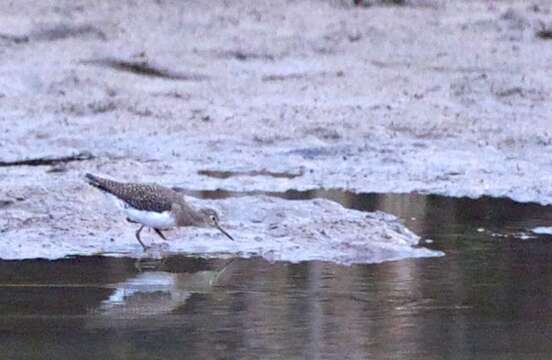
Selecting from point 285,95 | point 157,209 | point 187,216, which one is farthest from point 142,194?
point 285,95

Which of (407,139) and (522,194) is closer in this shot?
(522,194)

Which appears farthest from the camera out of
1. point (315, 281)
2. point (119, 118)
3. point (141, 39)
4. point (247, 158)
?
point (141, 39)

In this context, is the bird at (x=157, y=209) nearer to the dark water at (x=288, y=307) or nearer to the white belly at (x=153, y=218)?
the white belly at (x=153, y=218)

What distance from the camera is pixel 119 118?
48.6 feet

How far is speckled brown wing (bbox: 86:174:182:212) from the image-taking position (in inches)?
400

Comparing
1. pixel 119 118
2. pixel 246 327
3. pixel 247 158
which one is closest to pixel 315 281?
pixel 246 327

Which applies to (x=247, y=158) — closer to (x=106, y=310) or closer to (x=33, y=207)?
(x=33, y=207)

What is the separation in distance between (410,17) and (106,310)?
9488 mm

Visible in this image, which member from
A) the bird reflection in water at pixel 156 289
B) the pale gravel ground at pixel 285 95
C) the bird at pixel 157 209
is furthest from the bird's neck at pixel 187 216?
the pale gravel ground at pixel 285 95

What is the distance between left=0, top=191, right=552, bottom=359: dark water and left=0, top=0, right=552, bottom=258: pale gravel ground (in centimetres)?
176

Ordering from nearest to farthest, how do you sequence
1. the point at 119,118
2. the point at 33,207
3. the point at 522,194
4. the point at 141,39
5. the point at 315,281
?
the point at 315,281, the point at 33,207, the point at 522,194, the point at 119,118, the point at 141,39

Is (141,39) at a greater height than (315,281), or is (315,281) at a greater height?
(141,39)

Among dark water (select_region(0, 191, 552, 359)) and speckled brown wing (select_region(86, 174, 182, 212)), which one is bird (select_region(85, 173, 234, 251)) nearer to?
speckled brown wing (select_region(86, 174, 182, 212))

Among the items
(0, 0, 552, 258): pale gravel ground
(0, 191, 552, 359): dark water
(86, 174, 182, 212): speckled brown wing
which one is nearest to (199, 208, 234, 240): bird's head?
(86, 174, 182, 212): speckled brown wing
